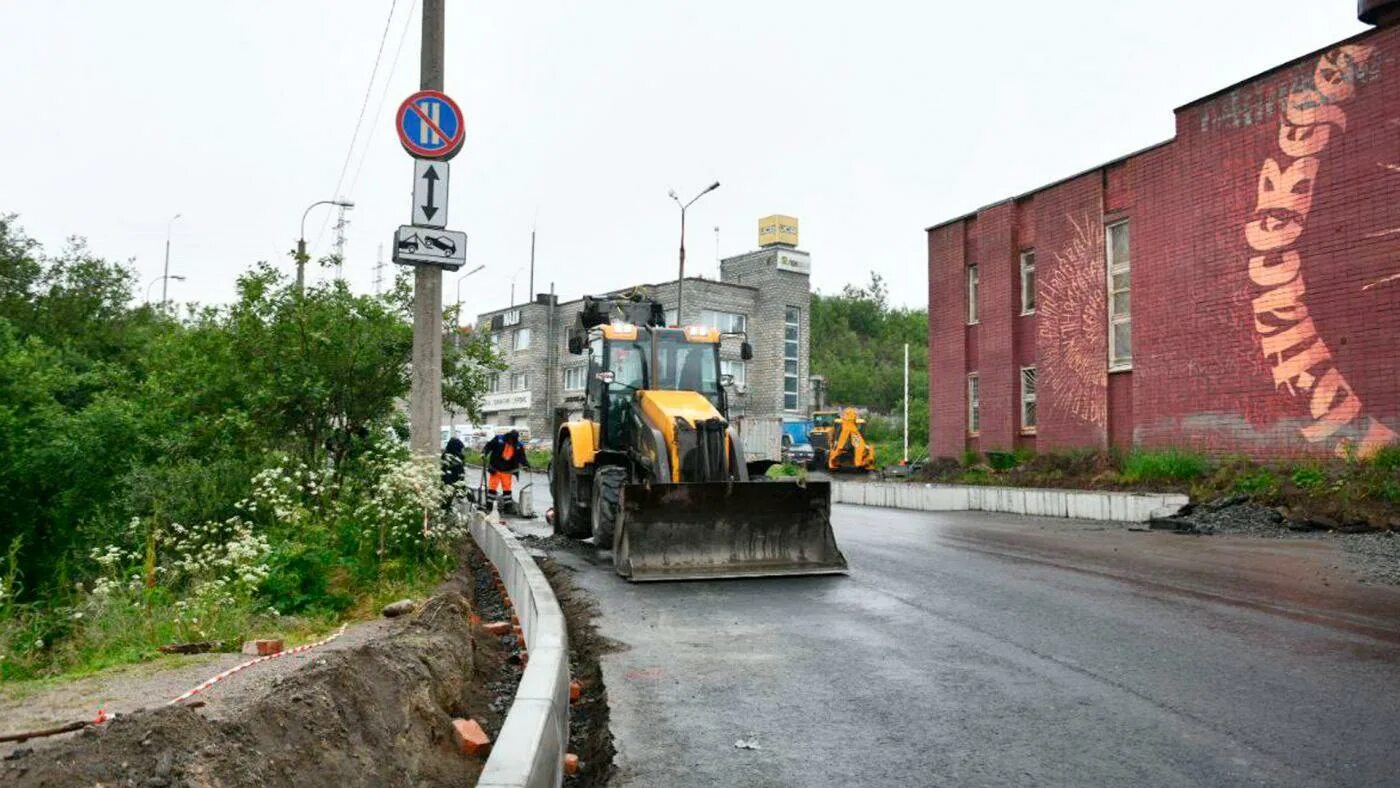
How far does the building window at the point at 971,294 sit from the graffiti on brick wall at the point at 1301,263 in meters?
9.91

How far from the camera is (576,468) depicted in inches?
534

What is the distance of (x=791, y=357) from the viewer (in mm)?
62719

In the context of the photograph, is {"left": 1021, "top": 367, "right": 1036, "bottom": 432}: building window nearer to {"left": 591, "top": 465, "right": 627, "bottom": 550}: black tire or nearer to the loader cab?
the loader cab

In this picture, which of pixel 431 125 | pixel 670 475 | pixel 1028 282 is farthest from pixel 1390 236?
pixel 431 125

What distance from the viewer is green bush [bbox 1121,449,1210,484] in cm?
1983

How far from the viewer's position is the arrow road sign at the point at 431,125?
1077 centimetres

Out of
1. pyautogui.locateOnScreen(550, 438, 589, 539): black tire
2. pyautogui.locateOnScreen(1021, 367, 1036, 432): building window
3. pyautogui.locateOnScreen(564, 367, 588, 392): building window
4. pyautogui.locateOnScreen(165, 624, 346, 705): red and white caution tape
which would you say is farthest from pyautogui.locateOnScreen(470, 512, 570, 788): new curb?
pyautogui.locateOnScreen(564, 367, 588, 392): building window

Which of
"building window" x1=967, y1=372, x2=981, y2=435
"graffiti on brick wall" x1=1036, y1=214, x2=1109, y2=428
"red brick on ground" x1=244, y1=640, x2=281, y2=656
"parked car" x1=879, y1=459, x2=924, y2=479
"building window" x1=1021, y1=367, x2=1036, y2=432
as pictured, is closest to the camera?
"red brick on ground" x1=244, y1=640, x2=281, y2=656

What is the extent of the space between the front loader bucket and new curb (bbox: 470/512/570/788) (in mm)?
2886

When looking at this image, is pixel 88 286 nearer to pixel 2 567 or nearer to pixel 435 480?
pixel 2 567

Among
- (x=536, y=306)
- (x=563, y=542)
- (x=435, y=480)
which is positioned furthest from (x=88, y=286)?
(x=536, y=306)

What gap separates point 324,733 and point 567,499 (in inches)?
420

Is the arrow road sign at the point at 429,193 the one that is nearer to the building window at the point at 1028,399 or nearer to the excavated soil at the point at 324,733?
the excavated soil at the point at 324,733

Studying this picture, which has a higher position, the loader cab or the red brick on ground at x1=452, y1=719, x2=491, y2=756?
the loader cab
